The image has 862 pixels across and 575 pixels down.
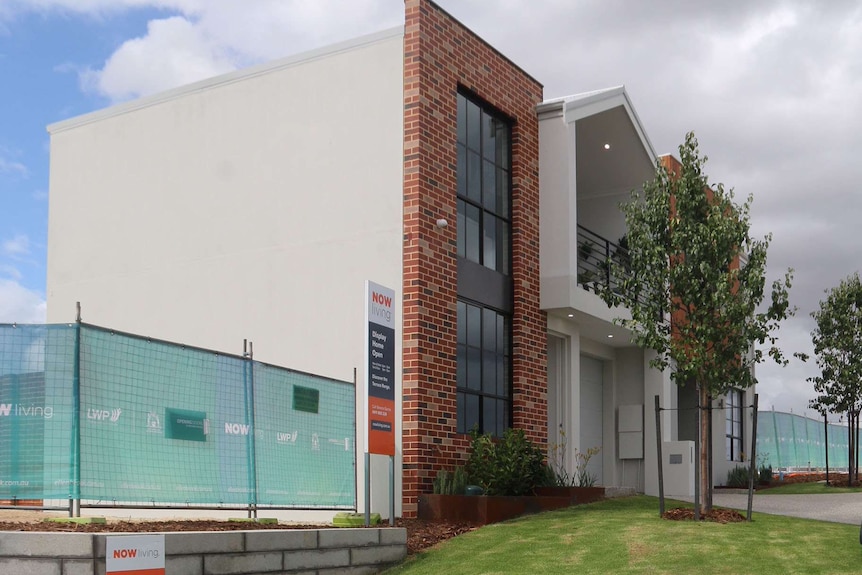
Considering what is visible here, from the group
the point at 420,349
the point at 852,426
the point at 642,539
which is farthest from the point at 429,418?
the point at 852,426

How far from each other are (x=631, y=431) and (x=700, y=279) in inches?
364

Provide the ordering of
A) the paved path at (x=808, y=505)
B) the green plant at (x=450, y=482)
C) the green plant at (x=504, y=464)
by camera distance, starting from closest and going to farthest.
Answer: the green plant at (x=450, y=482), the green plant at (x=504, y=464), the paved path at (x=808, y=505)

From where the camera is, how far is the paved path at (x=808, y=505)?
1778 centimetres

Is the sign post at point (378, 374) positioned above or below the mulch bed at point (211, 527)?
above

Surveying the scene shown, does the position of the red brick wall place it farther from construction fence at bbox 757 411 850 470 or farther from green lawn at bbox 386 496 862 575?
construction fence at bbox 757 411 850 470

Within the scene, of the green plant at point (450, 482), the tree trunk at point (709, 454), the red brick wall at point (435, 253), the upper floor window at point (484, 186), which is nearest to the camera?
the tree trunk at point (709, 454)

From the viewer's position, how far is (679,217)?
1628 centimetres

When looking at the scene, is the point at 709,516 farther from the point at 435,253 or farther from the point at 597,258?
the point at 597,258

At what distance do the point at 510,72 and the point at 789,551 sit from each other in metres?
10.4

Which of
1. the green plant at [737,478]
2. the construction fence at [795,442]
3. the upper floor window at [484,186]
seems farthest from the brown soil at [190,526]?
the construction fence at [795,442]

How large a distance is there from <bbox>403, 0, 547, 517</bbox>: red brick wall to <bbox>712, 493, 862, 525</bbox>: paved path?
4667mm

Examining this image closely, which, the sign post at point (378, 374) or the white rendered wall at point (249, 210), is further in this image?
the white rendered wall at point (249, 210)

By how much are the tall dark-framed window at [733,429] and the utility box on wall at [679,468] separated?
8.64 m

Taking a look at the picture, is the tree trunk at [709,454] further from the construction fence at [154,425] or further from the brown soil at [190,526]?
the construction fence at [154,425]
